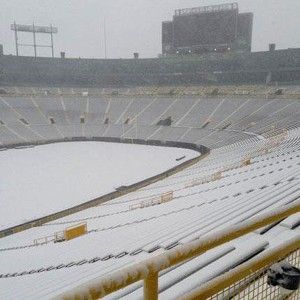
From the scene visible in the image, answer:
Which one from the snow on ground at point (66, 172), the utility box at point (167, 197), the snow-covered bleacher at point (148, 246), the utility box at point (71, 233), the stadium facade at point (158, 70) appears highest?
the stadium facade at point (158, 70)

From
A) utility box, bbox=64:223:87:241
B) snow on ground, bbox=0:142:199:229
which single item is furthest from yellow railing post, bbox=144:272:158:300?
snow on ground, bbox=0:142:199:229

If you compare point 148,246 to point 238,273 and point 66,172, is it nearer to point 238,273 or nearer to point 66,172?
point 238,273

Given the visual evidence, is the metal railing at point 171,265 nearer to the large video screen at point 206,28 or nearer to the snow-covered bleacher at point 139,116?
the snow-covered bleacher at point 139,116

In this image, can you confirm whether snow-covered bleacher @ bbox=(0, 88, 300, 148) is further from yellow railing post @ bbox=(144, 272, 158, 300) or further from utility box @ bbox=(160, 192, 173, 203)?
yellow railing post @ bbox=(144, 272, 158, 300)

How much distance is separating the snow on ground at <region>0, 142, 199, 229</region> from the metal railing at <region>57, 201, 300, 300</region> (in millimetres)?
15435

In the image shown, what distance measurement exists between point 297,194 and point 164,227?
11.5 ft

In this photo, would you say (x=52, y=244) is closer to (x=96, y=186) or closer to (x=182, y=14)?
(x=96, y=186)

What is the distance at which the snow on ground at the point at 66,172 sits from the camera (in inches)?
732

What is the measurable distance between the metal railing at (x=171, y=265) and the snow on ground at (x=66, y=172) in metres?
15.4

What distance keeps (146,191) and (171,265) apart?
1796 cm

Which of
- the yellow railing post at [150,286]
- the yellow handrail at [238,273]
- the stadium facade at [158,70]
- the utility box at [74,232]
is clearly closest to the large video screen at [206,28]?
the stadium facade at [158,70]

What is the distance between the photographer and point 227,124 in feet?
133

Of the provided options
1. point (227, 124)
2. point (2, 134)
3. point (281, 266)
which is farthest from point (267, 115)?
point (281, 266)

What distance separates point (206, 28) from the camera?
57094mm
